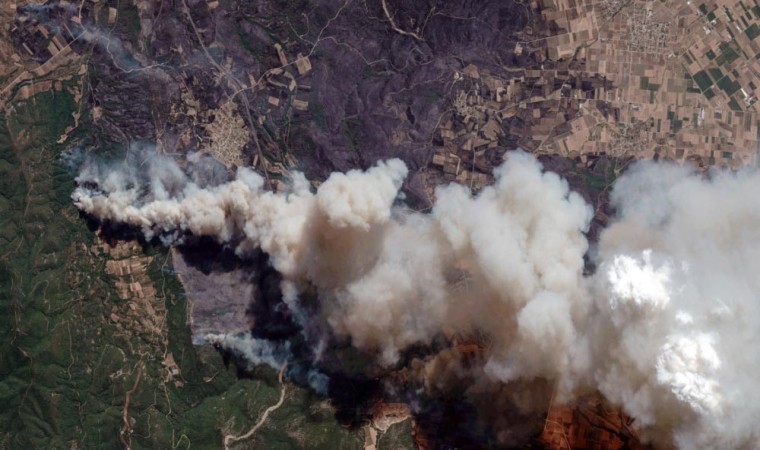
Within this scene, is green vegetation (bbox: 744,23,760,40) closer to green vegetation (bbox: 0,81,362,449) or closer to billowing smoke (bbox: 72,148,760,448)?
billowing smoke (bbox: 72,148,760,448)

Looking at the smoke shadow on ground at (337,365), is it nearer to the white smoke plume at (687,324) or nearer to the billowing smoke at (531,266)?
the billowing smoke at (531,266)

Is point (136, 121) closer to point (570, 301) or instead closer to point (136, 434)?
point (136, 434)

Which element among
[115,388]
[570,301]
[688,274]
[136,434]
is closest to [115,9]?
[115,388]

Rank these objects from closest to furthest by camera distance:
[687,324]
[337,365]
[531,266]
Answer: [687,324] → [531,266] → [337,365]

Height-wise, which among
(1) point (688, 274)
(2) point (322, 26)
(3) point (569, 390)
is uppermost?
(2) point (322, 26)

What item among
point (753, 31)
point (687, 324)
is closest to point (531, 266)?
point (687, 324)

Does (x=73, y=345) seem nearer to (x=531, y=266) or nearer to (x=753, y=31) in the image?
(x=531, y=266)

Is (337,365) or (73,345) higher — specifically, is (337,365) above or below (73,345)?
above

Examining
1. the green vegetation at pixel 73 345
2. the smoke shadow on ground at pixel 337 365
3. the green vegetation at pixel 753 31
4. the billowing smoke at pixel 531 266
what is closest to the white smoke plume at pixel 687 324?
the billowing smoke at pixel 531 266
